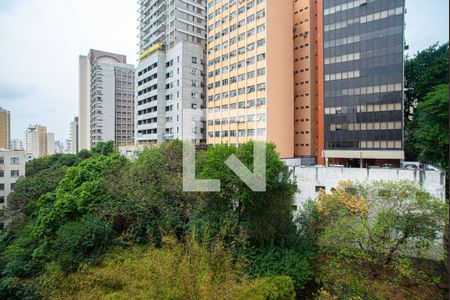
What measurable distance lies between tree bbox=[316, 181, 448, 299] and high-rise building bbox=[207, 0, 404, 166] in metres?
6.83

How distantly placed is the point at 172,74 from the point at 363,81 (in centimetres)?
983

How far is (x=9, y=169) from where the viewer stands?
46.2 feet

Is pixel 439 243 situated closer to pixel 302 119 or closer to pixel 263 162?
pixel 263 162

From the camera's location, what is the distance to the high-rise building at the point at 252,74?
12.0m

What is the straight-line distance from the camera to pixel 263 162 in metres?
5.29

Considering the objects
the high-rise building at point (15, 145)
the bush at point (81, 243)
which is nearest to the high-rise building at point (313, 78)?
the bush at point (81, 243)

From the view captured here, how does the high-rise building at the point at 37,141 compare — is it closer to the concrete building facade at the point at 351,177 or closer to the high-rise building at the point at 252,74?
the high-rise building at the point at 252,74

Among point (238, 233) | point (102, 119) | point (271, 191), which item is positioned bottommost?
point (238, 233)

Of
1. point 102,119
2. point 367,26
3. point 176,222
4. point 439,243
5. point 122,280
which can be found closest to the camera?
point 439,243

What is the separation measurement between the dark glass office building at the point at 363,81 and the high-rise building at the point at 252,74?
1.93 meters

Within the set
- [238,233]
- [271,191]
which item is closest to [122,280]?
[238,233]

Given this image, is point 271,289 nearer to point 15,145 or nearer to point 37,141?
point 15,145

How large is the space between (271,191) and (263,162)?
0.62 meters

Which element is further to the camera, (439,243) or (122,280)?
(122,280)
